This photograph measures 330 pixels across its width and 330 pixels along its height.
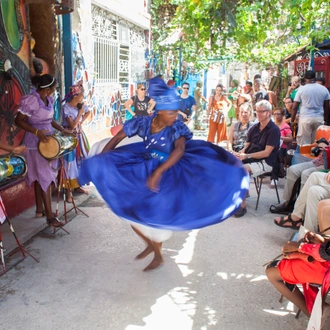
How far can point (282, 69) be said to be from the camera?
73.2 ft

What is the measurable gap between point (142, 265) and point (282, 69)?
64.5ft

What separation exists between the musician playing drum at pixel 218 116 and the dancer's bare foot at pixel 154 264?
765cm

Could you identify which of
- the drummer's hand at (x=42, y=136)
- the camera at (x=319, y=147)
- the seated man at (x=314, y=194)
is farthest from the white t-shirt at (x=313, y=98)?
the drummer's hand at (x=42, y=136)

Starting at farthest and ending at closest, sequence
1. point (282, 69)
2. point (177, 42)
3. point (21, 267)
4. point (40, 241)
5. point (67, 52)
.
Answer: point (282, 69) < point (177, 42) < point (67, 52) < point (40, 241) < point (21, 267)

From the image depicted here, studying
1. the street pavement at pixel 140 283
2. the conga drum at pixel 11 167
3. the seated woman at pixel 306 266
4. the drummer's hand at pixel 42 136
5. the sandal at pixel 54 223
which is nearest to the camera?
the seated woman at pixel 306 266

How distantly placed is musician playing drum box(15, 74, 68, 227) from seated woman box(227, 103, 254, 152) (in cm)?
303

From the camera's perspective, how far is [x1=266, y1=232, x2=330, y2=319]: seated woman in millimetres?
2902

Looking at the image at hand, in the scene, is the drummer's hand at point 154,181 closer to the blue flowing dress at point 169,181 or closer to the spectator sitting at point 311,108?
the blue flowing dress at point 169,181

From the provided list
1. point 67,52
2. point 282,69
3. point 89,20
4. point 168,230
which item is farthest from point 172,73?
point 168,230

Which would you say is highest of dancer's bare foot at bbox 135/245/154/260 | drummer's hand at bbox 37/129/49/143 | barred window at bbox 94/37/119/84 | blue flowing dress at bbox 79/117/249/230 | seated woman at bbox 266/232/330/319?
barred window at bbox 94/37/119/84

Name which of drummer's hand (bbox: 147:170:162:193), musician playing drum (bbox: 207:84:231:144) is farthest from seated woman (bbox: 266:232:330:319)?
musician playing drum (bbox: 207:84:231:144)

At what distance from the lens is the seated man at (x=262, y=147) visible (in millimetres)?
6332

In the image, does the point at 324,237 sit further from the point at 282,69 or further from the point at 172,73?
the point at 282,69

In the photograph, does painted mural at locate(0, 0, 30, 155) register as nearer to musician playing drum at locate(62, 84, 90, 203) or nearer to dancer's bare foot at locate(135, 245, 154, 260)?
musician playing drum at locate(62, 84, 90, 203)
